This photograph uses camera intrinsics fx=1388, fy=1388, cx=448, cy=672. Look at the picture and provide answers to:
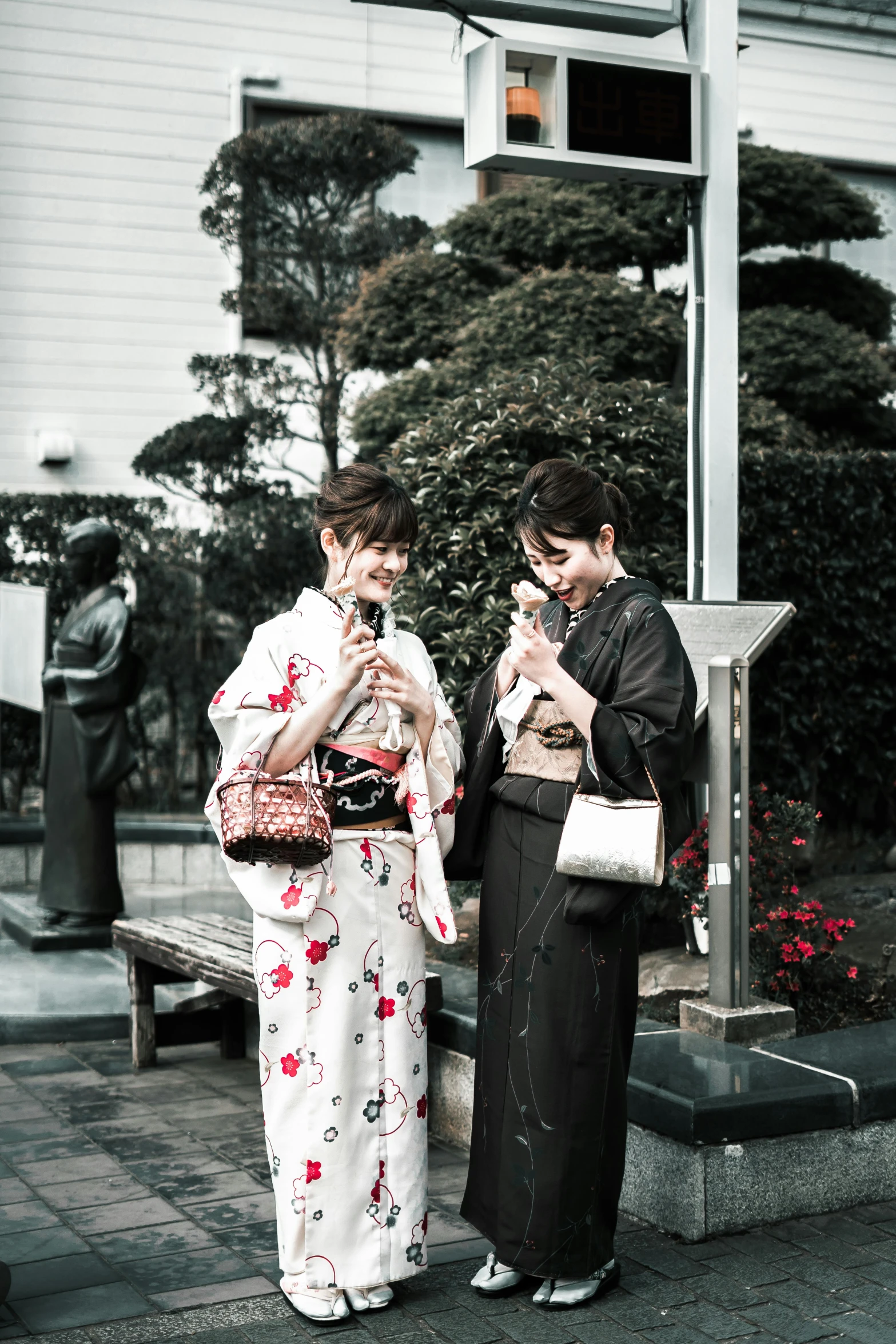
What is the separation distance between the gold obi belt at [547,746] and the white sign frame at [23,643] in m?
4.47

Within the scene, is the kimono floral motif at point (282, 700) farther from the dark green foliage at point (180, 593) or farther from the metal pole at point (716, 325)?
the dark green foliage at point (180, 593)

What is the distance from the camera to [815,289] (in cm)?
1049

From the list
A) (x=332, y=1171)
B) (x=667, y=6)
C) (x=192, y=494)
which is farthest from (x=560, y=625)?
(x=192, y=494)

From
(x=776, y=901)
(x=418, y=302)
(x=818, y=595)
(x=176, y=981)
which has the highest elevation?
(x=418, y=302)

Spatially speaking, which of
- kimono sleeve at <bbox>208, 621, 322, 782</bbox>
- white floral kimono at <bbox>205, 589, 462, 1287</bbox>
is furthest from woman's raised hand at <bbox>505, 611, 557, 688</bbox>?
kimono sleeve at <bbox>208, 621, 322, 782</bbox>

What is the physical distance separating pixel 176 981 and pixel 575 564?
2.86m

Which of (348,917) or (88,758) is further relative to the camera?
(88,758)

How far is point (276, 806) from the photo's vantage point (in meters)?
3.01

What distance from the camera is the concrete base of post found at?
155 inches

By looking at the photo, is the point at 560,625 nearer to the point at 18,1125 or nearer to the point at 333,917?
the point at 333,917

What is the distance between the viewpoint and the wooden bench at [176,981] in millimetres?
4930

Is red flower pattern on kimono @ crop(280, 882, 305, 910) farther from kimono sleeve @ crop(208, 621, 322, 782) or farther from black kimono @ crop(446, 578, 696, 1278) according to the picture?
Result: black kimono @ crop(446, 578, 696, 1278)

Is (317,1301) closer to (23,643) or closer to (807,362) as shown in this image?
(23,643)

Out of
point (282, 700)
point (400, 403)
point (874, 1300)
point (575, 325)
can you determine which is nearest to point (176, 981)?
point (282, 700)
